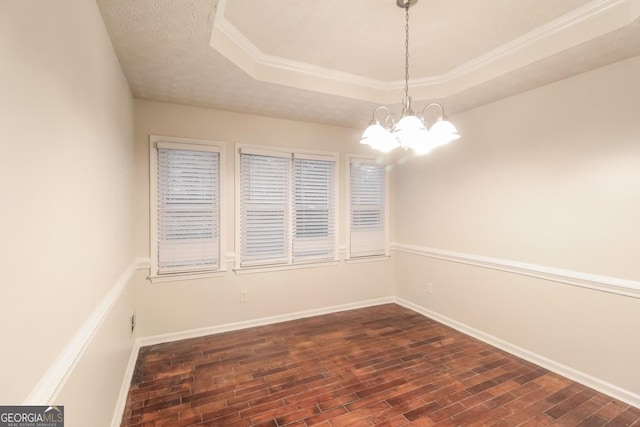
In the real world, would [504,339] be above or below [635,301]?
below

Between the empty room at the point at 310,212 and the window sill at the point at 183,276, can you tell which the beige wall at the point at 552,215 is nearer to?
the empty room at the point at 310,212

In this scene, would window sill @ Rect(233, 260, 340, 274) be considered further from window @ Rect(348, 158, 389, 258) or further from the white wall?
the white wall

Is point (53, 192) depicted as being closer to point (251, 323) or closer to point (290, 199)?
point (290, 199)

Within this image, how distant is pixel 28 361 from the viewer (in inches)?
33.2

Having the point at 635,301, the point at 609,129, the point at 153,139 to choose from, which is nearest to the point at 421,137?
the point at 609,129

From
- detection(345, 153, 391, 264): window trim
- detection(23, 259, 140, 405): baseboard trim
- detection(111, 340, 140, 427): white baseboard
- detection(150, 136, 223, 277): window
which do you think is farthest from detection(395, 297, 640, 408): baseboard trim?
detection(23, 259, 140, 405): baseboard trim

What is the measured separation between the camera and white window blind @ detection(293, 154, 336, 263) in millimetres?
3889

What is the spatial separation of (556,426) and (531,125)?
2.48 metres

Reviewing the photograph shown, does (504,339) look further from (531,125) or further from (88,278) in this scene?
(88,278)

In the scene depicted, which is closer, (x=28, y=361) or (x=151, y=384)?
(x=28, y=361)

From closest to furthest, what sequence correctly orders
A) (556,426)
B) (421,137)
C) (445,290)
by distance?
1. (421,137)
2. (556,426)
3. (445,290)

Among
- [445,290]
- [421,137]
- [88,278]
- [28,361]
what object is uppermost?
[421,137]

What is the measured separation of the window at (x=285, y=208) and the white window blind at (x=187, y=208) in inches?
12.4

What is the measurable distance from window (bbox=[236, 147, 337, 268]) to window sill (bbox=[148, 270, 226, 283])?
260mm
